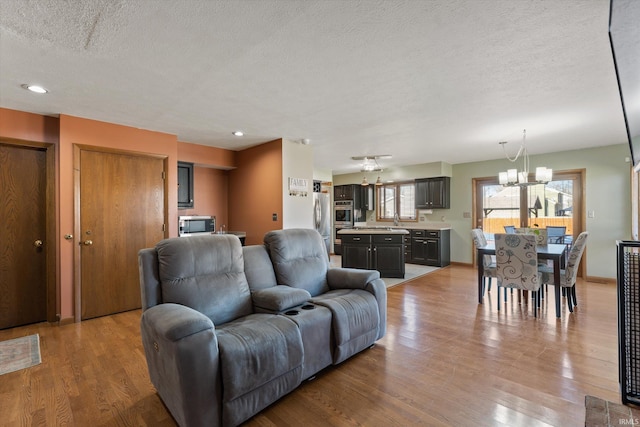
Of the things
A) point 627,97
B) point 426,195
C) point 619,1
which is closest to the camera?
point 619,1

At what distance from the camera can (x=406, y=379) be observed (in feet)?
7.30

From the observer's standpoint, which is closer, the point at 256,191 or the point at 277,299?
the point at 277,299

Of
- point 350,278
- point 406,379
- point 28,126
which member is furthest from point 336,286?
point 28,126

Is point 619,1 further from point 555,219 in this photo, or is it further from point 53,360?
point 555,219

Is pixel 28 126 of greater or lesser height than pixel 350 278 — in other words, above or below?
above

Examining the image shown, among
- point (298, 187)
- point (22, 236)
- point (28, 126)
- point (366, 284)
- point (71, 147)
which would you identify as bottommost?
point (366, 284)

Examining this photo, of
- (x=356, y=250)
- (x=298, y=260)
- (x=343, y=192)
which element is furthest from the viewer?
(x=343, y=192)

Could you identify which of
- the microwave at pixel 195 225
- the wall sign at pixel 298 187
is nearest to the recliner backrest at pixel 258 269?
the wall sign at pixel 298 187

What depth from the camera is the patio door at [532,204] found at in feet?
18.7

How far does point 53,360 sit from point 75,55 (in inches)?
98.5

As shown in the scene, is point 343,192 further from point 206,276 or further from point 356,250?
point 206,276

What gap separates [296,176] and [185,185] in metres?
1.80

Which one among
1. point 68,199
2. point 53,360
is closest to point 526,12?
point 53,360

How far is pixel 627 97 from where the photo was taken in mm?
1915
